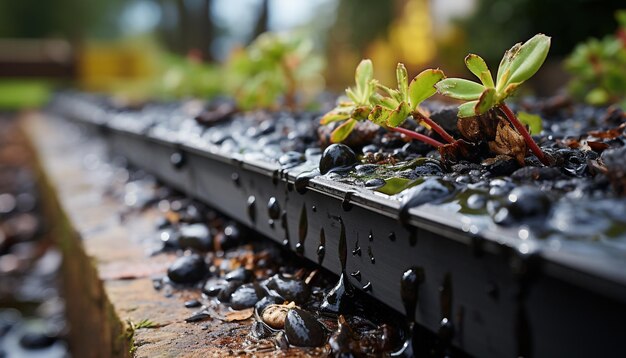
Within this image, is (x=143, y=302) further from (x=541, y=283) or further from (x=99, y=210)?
(x=99, y=210)

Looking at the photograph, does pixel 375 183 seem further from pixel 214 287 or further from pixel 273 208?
pixel 214 287

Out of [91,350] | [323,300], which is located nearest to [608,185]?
[323,300]

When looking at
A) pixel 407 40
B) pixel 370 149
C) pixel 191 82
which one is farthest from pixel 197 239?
pixel 407 40

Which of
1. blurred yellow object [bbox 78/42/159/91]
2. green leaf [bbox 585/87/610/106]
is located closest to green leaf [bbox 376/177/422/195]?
green leaf [bbox 585/87/610/106]

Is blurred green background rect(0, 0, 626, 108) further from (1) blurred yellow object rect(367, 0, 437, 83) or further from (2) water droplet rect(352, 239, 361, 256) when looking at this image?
(2) water droplet rect(352, 239, 361, 256)

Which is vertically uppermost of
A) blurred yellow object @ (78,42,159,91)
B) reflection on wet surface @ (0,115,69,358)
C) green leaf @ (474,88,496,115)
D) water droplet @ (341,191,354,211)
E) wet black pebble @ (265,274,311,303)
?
green leaf @ (474,88,496,115)
